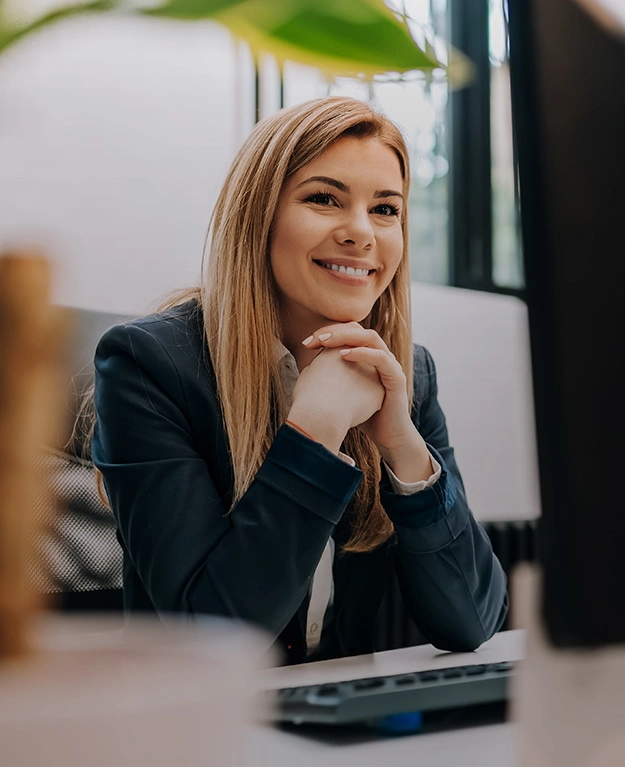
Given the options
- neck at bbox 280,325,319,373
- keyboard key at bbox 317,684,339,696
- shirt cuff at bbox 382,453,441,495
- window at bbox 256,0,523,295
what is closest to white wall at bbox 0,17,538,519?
window at bbox 256,0,523,295

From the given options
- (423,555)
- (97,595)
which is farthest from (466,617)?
(97,595)

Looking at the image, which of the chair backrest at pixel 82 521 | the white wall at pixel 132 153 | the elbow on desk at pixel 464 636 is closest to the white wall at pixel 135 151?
the white wall at pixel 132 153

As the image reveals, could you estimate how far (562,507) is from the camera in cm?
27

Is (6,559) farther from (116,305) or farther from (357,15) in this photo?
(116,305)

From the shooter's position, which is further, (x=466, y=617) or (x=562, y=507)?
(x=466, y=617)

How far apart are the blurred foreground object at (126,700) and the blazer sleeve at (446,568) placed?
603mm

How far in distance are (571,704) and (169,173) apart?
4.83 ft

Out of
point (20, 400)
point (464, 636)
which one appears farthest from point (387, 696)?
point (464, 636)

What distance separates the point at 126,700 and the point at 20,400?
0.08 meters

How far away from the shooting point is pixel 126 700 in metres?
0.19

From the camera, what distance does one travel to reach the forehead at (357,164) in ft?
3.42

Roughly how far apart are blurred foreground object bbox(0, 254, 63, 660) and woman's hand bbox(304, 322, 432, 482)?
0.65 meters

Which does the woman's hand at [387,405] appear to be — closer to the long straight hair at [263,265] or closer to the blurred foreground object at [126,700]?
the long straight hair at [263,265]

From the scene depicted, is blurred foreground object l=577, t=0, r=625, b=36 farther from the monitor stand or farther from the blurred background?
the blurred background
